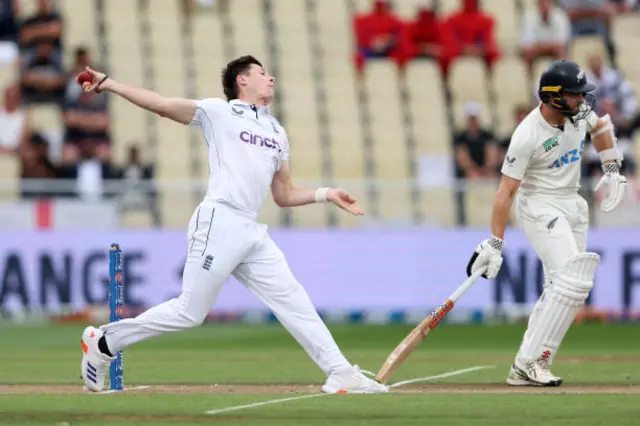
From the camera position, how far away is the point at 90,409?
31.7 feet

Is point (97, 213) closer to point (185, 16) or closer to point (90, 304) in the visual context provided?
point (90, 304)

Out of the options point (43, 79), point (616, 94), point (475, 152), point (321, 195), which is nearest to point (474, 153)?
point (475, 152)

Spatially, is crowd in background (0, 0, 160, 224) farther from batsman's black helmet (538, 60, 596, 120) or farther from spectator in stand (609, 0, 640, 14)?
batsman's black helmet (538, 60, 596, 120)

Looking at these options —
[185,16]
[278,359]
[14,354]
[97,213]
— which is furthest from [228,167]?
[185,16]

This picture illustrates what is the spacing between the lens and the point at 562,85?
1119 centimetres

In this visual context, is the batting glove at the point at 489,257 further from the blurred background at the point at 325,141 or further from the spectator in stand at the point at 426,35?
the spectator in stand at the point at 426,35

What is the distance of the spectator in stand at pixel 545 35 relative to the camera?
2364cm

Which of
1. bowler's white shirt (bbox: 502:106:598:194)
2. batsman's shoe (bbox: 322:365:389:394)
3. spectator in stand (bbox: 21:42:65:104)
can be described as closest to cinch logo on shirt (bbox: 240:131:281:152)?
batsman's shoe (bbox: 322:365:389:394)

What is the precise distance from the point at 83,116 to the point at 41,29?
1913 mm

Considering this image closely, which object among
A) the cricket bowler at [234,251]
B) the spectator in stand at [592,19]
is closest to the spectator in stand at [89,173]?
the spectator in stand at [592,19]

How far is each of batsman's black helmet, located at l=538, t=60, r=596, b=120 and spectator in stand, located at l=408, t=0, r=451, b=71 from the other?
39.5 feet

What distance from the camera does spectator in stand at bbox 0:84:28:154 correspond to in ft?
71.9

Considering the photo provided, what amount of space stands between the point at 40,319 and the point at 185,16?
6896 millimetres

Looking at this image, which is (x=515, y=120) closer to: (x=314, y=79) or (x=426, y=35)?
(x=426, y=35)
